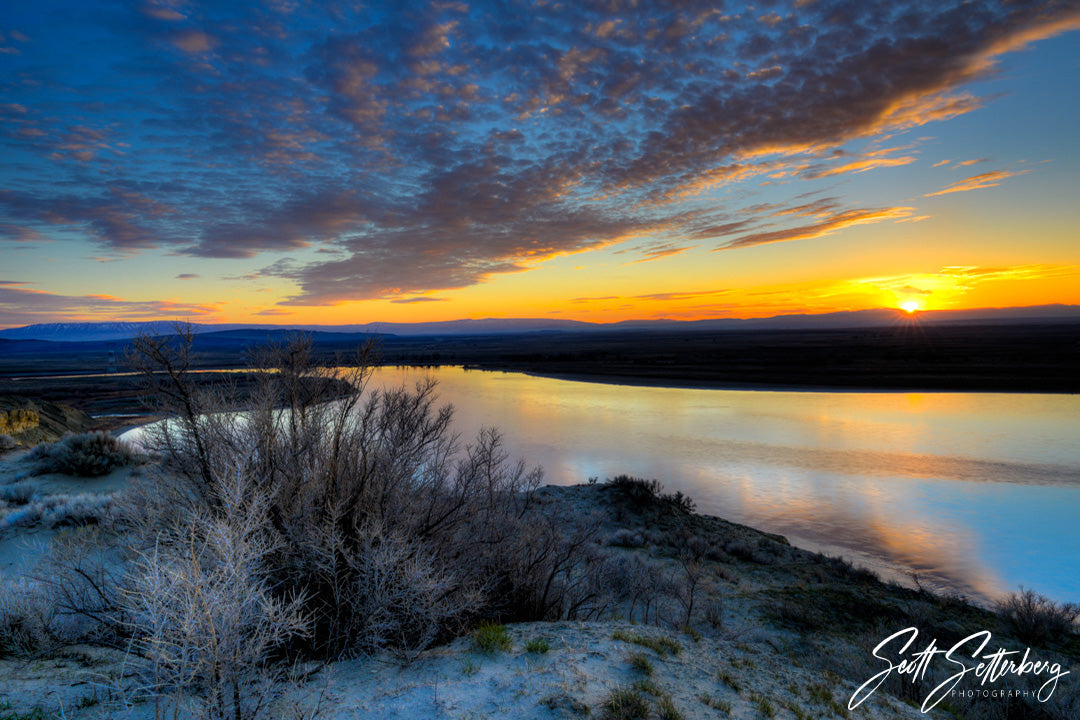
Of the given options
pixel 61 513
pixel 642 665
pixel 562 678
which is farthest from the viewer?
pixel 61 513

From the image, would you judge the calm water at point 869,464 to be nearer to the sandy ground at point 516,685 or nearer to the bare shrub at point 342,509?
the sandy ground at point 516,685

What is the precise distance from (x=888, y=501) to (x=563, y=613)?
38.0ft

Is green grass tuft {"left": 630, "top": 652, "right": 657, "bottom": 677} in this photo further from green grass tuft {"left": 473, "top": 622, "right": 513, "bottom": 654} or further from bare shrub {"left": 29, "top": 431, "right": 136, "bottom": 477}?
bare shrub {"left": 29, "top": 431, "right": 136, "bottom": 477}

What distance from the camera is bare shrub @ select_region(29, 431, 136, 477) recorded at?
13.7 meters

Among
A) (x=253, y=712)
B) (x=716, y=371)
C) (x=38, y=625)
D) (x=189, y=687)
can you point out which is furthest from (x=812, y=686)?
(x=716, y=371)

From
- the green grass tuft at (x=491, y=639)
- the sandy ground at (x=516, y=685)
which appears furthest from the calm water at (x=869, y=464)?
the green grass tuft at (x=491, y=639)

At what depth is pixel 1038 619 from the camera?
24.2 feet

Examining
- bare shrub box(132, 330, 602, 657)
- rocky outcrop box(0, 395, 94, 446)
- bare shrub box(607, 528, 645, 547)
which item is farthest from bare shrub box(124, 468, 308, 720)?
rocky outcrop box(0, 395, 94, 446)

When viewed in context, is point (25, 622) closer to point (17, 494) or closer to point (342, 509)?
point (342, 509)

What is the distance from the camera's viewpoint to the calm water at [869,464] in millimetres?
10969

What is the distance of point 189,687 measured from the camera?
4.05 metres
